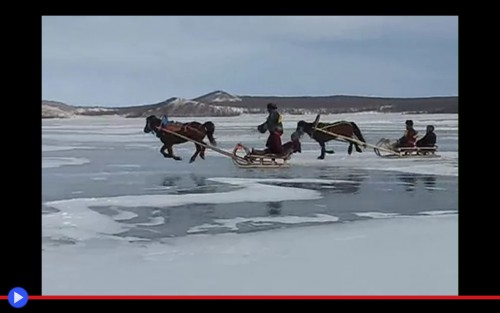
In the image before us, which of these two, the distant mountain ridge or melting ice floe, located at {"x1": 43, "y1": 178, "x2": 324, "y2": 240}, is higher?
the distant mountain ridge

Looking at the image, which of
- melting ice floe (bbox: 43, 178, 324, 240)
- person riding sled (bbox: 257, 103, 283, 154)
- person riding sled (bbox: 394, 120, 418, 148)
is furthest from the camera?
person riding sled (bbox: 394, 120, 418, 148)

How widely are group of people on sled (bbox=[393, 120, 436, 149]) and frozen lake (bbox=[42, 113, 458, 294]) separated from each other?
0.04 meters

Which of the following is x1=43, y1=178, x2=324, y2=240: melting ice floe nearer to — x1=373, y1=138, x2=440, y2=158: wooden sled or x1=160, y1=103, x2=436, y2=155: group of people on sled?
x1=160, y1=103, x2=436, y2=155: group of people on sled

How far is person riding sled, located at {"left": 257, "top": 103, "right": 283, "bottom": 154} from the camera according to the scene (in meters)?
3.00

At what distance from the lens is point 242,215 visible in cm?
279

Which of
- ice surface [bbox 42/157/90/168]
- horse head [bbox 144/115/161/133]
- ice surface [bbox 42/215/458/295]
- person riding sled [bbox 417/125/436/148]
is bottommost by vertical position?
→ ice surface [bbox 42/215/458/295]

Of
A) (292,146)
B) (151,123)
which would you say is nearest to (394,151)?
(292,146)

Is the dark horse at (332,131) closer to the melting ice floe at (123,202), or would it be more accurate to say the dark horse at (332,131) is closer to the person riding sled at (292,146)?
the person riding sled at (292,146)

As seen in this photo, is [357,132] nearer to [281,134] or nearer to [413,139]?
[413,139]

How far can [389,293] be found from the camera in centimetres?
244

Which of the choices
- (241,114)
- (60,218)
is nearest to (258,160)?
(241,114)
